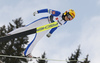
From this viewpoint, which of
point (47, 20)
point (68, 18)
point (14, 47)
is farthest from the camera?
point (14, 47)

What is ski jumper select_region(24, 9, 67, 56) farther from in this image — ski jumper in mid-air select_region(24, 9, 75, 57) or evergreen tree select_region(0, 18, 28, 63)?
evergreen tree select_region(0, 18, 28, 63)

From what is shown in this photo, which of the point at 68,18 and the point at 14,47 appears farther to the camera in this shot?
the point at 14,47

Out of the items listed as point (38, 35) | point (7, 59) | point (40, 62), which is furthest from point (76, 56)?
point (38, 35)

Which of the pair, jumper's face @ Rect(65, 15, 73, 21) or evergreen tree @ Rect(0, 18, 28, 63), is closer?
jumper's face @ Rect(65, 15, 73, 21)

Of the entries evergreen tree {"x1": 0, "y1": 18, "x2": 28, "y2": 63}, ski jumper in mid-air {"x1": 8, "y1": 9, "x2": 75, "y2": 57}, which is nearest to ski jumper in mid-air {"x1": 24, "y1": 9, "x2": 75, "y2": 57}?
ski jumper in mid-air {"x1": 8, "y1": 9, "x2": 75, "y2": 57}

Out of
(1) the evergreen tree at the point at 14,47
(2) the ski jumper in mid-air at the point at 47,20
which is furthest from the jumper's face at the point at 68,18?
(1) the evergreen tree at the point at 14,47

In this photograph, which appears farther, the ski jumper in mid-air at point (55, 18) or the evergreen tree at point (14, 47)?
the evergreen tree at point (14, 47)

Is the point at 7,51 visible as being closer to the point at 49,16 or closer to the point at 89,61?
the point at 89,61

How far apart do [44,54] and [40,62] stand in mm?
2685

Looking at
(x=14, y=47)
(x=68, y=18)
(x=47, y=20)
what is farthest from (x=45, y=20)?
(x=14, y=47)

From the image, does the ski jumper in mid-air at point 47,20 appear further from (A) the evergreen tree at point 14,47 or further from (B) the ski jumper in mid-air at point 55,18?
(A) the evergreen tree at point 14,47

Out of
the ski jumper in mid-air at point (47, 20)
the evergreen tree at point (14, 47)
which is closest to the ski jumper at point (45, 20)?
the ski jumper in mid-air at point (47, 20)

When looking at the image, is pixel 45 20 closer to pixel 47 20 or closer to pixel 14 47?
pixel 47 20

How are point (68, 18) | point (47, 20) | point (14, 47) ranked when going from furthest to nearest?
point (14, 47) → point (47, 20) → point (68, 18)
